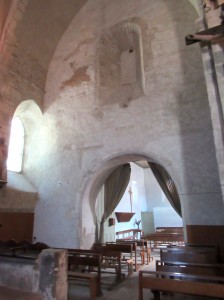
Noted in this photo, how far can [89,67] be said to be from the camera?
762 cm

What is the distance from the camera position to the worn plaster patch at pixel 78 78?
7.60 meters

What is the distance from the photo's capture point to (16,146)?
7.87 metres

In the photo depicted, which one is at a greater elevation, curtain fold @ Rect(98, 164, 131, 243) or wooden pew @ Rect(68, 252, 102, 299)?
curtain fold @ Rect(98, 164, 131, 243)

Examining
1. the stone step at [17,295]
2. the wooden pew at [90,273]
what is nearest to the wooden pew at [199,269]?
the wooden pew at [90,273]

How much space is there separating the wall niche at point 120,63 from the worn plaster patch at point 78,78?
19.6 inches

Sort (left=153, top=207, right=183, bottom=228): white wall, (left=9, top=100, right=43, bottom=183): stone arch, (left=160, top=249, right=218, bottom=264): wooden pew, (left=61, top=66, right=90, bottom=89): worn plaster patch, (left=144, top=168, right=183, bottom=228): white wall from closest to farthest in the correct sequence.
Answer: (left=160, top=249, right=218, bottom=264): wooden pew, (left=61, top=66, right=90, bottom=89): worn plaster patch, (left=9, top=100, right=43, bottom=183): stone arch, (left=153, top=207, right=183, bottom=228): white wall, (left=144, top=168, right=183, bottom=228): white wall

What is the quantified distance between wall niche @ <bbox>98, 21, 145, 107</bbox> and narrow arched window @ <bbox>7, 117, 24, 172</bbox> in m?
3.02

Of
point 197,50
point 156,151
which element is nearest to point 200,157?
point 156,151

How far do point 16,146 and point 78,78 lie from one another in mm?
3012

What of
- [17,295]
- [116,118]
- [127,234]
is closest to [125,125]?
[116,118]

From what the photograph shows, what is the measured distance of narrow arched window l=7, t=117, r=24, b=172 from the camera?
25.2 feet

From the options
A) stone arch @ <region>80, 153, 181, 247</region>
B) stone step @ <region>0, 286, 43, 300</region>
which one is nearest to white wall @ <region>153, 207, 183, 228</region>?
stone arch @ <region>80, 153, 181, 247</region>

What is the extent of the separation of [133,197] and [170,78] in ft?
28.9

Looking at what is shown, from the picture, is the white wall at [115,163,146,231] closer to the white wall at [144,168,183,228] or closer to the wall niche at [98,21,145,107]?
the white wall at [144,168,183,228]
